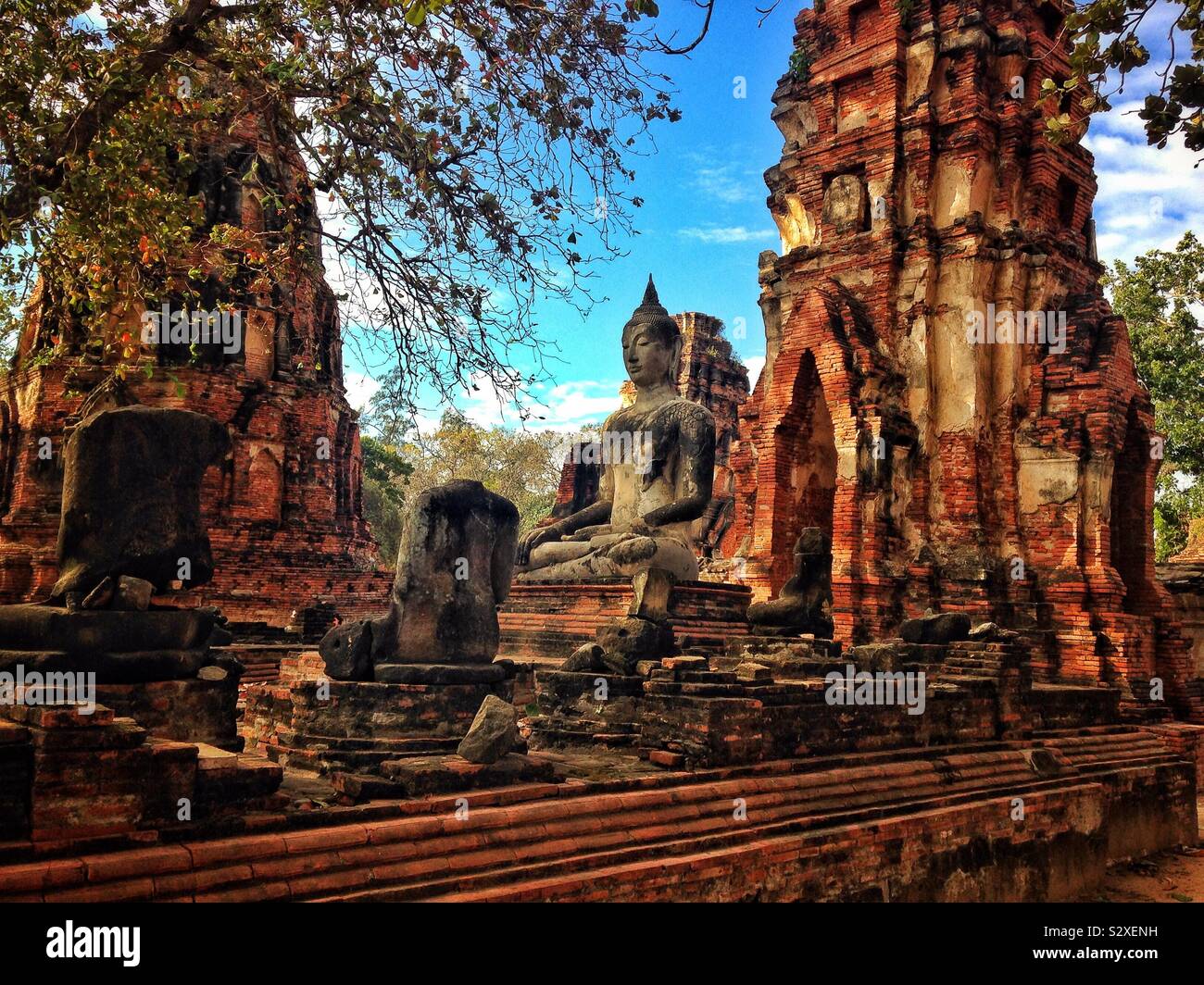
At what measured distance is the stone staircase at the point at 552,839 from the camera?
4180 mm

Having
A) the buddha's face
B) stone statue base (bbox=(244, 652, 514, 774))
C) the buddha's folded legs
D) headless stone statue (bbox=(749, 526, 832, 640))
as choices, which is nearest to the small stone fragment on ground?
stone statue base (bbox=(244, 652, 514, 774))

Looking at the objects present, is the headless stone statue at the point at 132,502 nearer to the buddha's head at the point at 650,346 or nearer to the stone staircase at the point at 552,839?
the stone staircase at the point at 552,839

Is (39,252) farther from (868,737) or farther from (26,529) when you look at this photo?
(26,529)

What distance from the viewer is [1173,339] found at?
21703 mm

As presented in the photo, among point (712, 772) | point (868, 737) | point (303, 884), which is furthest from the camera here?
point (868, 737)

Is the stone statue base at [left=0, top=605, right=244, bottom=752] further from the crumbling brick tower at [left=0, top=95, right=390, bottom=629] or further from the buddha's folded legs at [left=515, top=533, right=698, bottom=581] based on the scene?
the crumbling brick tower at [left=0, top=95, right=390, bottom=629]

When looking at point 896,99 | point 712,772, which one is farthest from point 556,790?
point 896,99

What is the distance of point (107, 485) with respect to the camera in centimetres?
590

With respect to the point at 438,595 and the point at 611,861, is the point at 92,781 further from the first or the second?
the point at 438,595

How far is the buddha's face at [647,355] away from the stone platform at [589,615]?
3.28 m

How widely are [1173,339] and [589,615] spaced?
16414mm

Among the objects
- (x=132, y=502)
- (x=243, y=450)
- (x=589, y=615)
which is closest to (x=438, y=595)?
(x=132, y=502)

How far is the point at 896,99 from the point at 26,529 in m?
16.6

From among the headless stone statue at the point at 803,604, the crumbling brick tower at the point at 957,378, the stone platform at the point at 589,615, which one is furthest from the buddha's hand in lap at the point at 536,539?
the crumbling brick tower at the point at 957,378
